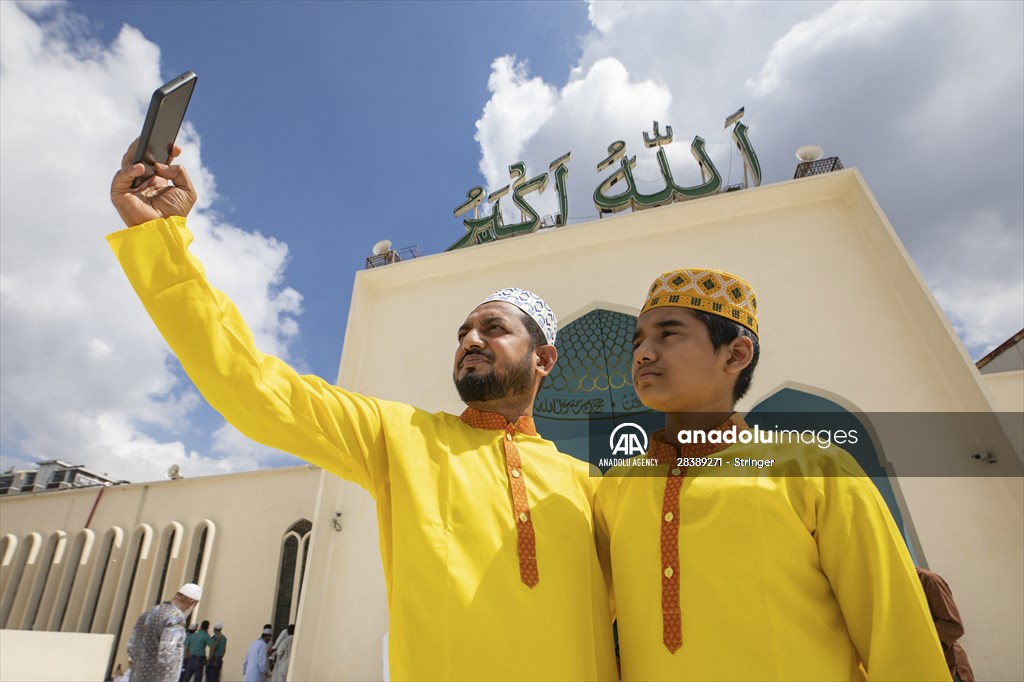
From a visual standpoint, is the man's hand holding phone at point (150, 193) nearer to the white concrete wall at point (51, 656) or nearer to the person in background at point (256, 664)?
the white concrete wall at point (51, 656)

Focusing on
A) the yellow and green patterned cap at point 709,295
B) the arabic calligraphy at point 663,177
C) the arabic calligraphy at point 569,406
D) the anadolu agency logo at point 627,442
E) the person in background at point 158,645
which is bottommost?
the person in background at point 158,645

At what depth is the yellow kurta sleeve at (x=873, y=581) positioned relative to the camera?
0.94m

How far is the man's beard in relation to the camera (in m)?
1.47

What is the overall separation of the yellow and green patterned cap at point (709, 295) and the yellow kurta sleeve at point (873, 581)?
42 cm

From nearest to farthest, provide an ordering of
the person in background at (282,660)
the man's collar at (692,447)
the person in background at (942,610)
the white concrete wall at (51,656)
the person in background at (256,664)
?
the man's collar at (692,447) < the person in background at (942,610) < the white concrete wall at (51,656) < the person in background at (282,660) < the person in background at (256,664)

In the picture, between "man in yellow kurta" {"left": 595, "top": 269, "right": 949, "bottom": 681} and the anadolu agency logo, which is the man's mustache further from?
the anadolu agency logo

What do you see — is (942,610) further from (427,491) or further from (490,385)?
(427,491)

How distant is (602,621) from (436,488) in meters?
0.46

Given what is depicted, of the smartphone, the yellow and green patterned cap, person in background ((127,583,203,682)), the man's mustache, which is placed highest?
the smartphone

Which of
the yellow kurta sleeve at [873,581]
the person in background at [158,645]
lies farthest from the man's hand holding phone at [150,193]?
the person in background at [158,645]

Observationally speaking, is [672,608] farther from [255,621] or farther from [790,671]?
[255,621]

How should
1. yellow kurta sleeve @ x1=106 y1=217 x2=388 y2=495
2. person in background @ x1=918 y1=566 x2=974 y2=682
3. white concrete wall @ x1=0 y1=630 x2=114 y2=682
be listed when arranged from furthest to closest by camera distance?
1. white concrete wall @ x1=0 y1=630 x2=114 y2=682
2. person in background @ x1=918 y1=566 x2=974 y2=682
3. yellow kurta sleeve @ x1=106 y1=217 x2=388 y2=495

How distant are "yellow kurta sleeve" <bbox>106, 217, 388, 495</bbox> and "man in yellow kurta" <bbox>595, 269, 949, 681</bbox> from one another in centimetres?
74

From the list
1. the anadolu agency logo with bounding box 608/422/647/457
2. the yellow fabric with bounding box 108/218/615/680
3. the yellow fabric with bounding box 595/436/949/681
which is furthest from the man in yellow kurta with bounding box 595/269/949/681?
the anadolu agency logo with bounding box 608/422/647/457
